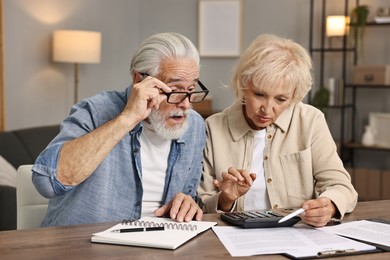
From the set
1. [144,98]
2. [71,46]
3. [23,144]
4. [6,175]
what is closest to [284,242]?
[144,98]

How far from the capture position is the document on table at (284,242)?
147cm

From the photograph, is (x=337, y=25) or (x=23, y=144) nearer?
(x=23, y=144)

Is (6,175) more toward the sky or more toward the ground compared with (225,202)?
more toward the ground

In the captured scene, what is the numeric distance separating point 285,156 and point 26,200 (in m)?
0.91

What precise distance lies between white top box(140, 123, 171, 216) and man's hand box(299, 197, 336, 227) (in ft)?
1.76

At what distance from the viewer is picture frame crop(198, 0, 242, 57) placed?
6270 mm

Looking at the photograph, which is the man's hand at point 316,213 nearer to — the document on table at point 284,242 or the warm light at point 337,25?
the document on table at point 284,242

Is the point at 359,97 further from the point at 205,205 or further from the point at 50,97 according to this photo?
the point at 205,205

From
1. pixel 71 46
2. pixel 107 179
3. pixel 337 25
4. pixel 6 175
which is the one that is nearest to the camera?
pixel 107 179

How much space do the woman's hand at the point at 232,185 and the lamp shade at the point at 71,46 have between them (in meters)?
3.29

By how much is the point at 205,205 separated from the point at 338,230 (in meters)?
0.51

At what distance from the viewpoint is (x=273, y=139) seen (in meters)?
2.26

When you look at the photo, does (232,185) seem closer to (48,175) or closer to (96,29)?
(48,175)

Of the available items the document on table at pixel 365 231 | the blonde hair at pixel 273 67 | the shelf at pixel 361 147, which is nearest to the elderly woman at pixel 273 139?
the blonde hair at pixel 273 67
